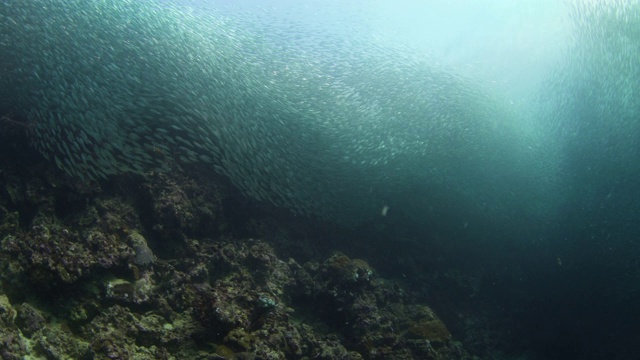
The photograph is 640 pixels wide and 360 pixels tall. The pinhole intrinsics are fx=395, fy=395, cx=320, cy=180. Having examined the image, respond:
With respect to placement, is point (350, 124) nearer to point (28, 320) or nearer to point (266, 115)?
point (266, 115)

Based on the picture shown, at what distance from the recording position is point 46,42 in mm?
8719

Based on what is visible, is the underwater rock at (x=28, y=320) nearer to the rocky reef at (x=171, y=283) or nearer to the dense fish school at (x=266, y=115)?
the rocky reef at (x=171, y=283)

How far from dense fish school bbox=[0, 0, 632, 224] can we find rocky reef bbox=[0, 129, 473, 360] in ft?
2.22

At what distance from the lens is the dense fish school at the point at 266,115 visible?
8469 millimetres

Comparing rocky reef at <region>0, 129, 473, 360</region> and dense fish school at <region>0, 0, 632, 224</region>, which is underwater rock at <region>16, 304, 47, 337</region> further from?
dense fish school at <region>0, 0, 632, 224</region>

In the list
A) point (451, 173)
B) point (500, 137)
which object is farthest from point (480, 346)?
point (500, 137)

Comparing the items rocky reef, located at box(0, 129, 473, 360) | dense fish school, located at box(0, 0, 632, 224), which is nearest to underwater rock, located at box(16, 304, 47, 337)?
rocky reef, located at box(0, 129, 473, 360)

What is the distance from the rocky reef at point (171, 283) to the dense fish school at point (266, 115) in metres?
0.68

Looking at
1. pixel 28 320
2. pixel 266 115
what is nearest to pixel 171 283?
pixel 28 320

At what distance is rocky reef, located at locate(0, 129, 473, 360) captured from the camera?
5797 millimetres

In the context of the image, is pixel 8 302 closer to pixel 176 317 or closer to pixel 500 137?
pixel 176 317

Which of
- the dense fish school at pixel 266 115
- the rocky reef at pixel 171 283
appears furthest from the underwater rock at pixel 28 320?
the dense fish school at pixel 266 115

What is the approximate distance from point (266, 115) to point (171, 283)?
5236 mm

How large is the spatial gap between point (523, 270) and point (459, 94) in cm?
718
